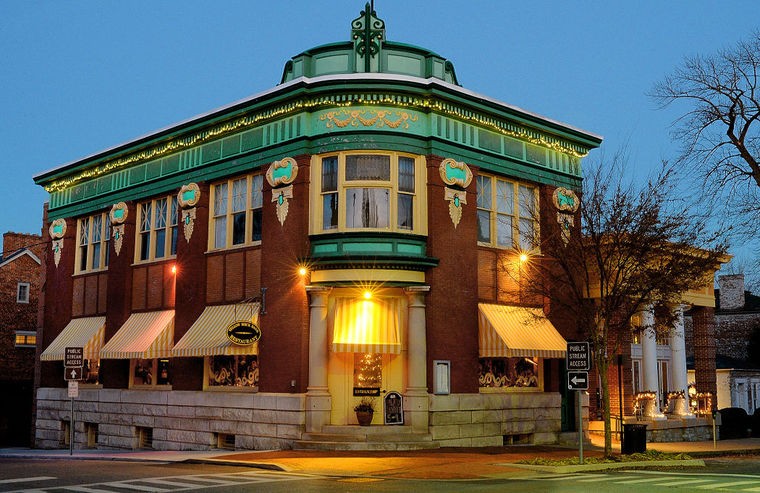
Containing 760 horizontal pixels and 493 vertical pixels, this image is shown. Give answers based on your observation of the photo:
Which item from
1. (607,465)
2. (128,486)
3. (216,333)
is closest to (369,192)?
(216,333)

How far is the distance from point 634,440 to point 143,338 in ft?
55.4

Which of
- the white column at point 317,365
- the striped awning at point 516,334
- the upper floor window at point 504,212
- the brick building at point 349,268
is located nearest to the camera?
the white column at point 317,365

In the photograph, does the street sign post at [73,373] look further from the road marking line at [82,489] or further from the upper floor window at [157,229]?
the road marking line at [82,489]

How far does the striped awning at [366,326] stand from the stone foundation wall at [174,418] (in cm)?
212

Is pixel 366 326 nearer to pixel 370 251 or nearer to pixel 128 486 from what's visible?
pixel 370 251

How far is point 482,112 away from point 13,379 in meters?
32.5

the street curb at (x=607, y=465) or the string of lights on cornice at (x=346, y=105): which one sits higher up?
the string of lights on cornice at (x=346, y=105)

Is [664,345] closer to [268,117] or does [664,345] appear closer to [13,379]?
[268,117]

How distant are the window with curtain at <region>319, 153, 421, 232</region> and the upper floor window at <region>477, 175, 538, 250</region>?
3.04m

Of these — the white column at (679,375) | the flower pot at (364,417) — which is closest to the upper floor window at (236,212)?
the flower pot at (364,417)

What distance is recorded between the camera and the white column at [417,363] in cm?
2434

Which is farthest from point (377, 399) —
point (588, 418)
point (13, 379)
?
point (13, 379)

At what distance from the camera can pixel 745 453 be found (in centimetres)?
2756

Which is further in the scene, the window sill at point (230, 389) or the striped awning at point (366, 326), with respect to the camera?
the window sill at point (230, 389)
